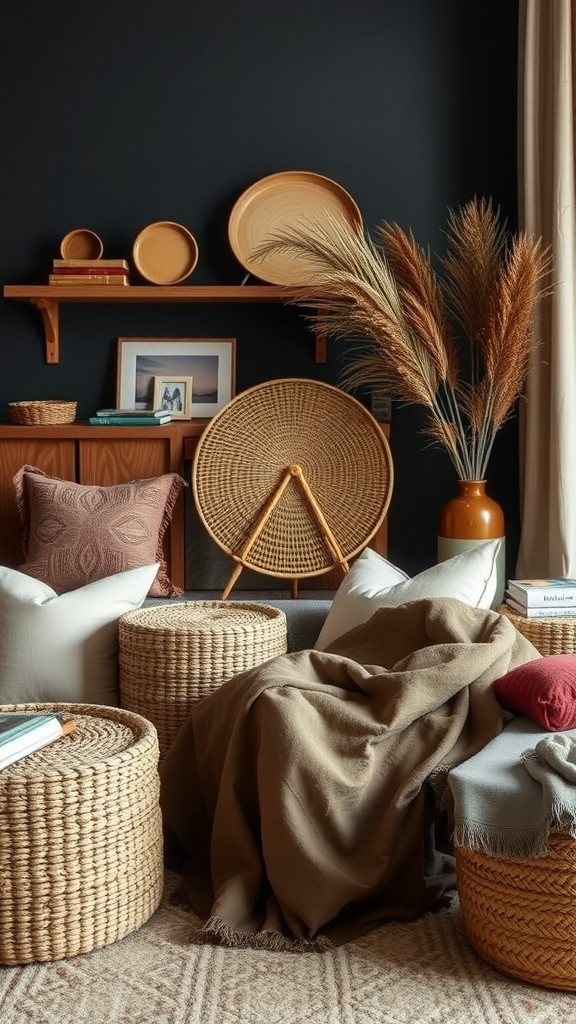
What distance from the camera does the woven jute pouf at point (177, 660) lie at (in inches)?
106

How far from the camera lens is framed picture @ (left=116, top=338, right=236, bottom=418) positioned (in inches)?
160

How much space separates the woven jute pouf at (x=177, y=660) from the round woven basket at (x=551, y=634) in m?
0.62

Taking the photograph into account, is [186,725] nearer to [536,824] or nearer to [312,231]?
[536,824]

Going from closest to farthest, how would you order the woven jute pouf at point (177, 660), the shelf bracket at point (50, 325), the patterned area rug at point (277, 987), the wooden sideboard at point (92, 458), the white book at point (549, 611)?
the patterned area rug at point (277, 987)
the woven jute pouf at point (177, 660)
the white book at point (549, 611)
the wooden sideboard at point (92, 458)
the shelf bracket at point (50, 325)

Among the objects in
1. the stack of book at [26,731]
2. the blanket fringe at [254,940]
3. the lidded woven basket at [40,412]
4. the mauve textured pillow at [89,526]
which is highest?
the lidded woven basket at [40,412]

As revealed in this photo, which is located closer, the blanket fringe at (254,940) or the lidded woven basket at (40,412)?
the blanket fringe at (254,940)

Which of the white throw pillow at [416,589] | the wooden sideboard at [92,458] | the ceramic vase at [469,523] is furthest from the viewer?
the wooden sideboard at [92,458]

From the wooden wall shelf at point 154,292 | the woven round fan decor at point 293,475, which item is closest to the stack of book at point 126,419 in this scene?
the woven round fan decor at point 293,475

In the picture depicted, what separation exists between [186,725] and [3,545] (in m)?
1.44

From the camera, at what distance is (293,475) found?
367 cm

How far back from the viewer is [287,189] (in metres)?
4.00

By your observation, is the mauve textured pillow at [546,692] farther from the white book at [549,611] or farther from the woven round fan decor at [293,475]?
the woven round fan decor at [293,475]

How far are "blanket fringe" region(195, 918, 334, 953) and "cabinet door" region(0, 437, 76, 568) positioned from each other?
1880mm

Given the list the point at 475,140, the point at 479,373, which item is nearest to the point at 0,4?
the point at 475,140
